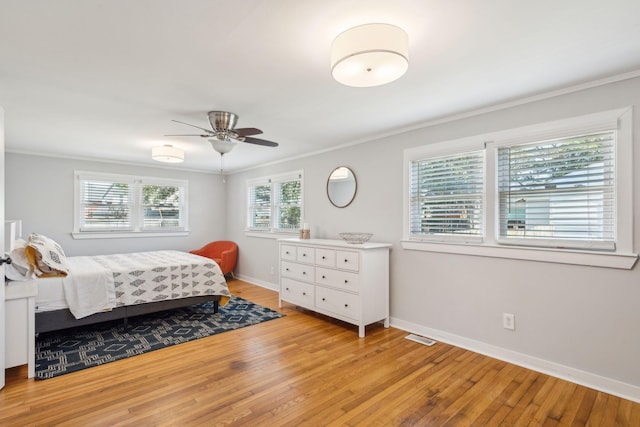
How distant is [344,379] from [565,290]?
1.85 m

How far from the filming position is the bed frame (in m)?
3.08

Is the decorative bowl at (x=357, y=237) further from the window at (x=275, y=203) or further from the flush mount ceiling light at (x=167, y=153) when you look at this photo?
the flush mount ceiling light at (x=167, y=153)

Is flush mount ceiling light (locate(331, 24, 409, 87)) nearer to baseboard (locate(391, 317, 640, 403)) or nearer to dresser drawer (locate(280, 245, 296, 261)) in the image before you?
baseboard (locate(391, 317, 640, 403))

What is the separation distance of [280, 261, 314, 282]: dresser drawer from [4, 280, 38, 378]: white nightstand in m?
2.57

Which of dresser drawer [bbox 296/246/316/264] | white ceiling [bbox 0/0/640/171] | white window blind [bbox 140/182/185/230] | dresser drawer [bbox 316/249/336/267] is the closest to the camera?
white ceiling [bbox 0/0/640/171]

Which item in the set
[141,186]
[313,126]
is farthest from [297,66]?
[141,186]

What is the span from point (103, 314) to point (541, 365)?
13.5 ft

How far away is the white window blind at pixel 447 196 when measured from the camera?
3100 mm

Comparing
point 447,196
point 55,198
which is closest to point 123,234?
point 55,198

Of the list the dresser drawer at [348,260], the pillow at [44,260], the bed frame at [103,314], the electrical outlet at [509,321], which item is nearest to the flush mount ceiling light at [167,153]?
the pillow at [44,260]

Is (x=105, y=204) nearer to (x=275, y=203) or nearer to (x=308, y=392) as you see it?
(x=275, y=203)

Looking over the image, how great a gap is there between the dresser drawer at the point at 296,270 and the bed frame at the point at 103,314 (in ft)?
3.00

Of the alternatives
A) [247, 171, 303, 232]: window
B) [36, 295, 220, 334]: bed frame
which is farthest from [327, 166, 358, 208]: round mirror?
[36, 295, 220, 334]: bed frame

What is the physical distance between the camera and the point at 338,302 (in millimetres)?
3656
